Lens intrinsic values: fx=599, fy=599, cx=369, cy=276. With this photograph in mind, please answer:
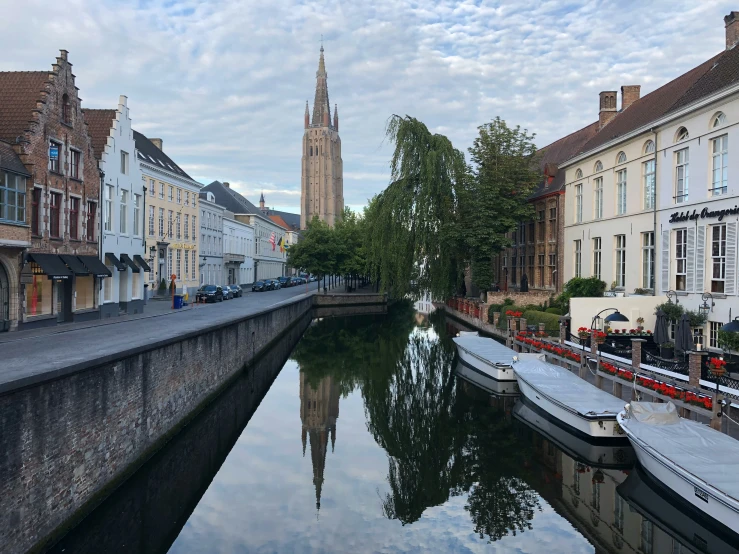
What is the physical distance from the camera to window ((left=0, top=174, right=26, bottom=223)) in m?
19.8

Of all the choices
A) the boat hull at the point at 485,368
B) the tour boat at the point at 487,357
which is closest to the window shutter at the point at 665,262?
the tour boat at the point at 487,357

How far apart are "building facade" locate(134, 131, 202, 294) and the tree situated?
22194 millimetres

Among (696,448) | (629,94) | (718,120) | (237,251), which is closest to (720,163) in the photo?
(718,120)

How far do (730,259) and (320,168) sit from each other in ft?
363

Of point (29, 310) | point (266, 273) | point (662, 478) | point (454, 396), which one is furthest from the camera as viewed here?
point (266, 273)

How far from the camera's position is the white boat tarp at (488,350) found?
2206 cm

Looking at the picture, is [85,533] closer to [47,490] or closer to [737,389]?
[47,490]

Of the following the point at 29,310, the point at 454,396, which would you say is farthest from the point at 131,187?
the point at 454,396

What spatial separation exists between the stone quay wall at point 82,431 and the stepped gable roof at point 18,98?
39.9 ft

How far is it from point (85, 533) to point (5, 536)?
6.22ft

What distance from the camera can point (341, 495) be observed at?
11.8m

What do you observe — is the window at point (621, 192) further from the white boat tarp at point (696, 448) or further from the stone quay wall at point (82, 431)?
the stone quay wall at point (82, 431)

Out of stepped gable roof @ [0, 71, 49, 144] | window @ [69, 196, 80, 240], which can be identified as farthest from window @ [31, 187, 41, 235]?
window @ [69, 196, 80, 240]

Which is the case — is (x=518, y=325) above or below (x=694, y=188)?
below
